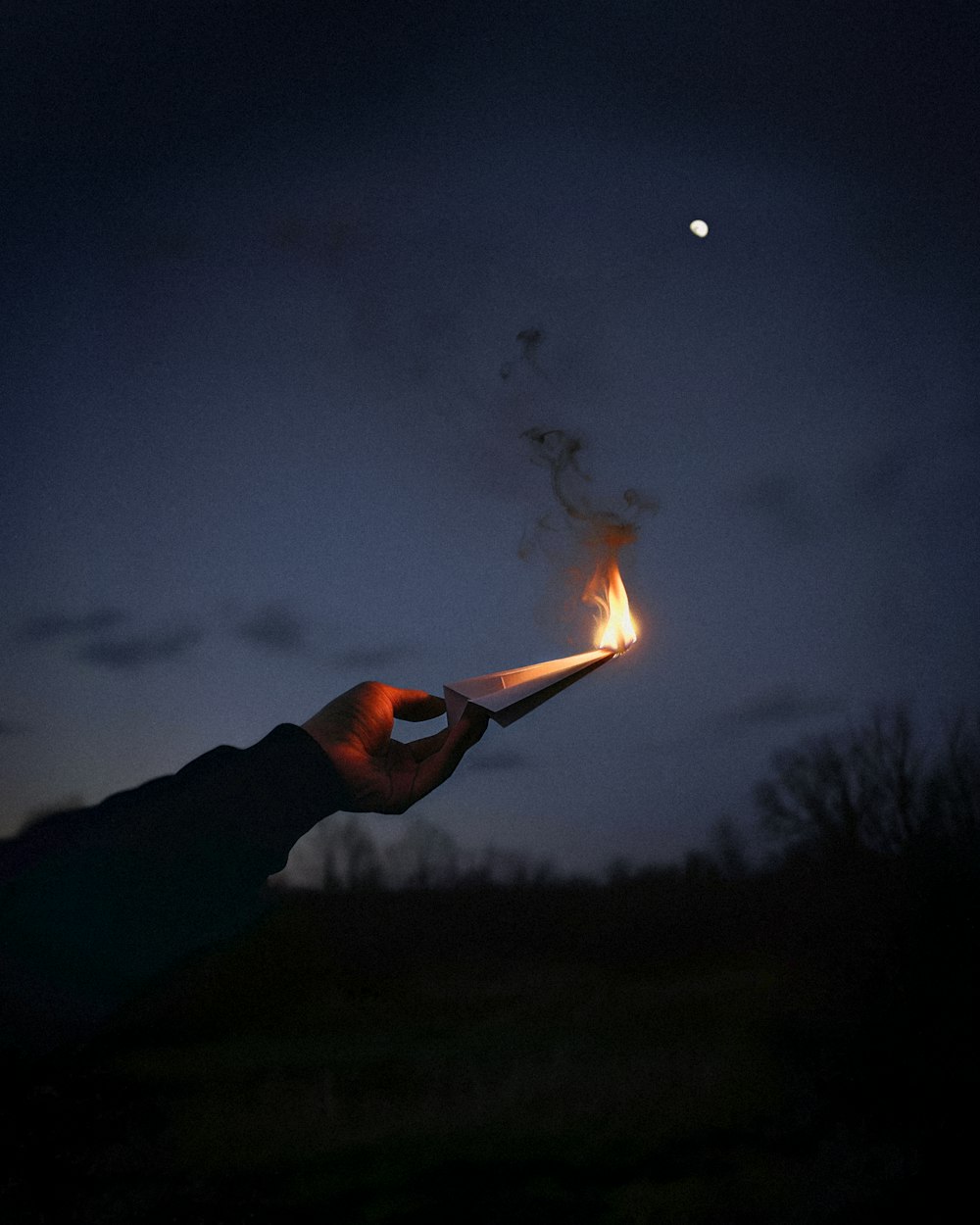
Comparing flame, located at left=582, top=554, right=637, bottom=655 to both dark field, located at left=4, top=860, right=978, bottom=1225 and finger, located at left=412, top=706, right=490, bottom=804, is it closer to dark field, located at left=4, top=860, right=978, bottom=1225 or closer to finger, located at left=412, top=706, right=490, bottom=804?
finger, located at left=412, top=706, right=490, bottom=804

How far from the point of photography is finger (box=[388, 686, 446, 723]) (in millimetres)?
2451

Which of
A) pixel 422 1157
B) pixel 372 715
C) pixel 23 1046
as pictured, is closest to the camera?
pixel 372 715

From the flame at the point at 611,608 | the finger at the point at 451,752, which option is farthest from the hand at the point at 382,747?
the flame at the point at 611,608

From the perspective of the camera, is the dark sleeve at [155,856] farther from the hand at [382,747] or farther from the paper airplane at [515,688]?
the paper airplane at [515,688]

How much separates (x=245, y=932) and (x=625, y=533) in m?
3.67

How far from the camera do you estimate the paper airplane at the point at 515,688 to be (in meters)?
2.07

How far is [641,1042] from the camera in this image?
17.1 ft

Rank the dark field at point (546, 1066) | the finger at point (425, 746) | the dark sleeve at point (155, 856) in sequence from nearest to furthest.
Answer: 1. the dark sleeve at point (155, 856)
2. the finger at point (425, 746)
3. the dark field at point (546, 1066)

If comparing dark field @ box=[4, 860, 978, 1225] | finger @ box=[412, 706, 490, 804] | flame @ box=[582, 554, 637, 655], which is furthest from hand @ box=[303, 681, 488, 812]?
dark field @ box=[4, 860, 978, 1225]

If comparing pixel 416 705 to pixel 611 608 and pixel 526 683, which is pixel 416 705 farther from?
pixel 611 608

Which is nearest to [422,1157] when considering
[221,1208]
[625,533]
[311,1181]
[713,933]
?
[311,1181]

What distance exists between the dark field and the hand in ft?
9.01

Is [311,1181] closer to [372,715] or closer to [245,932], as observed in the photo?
[245,932]

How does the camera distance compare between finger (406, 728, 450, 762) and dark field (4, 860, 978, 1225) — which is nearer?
finger (406, 728, 450, 762)
